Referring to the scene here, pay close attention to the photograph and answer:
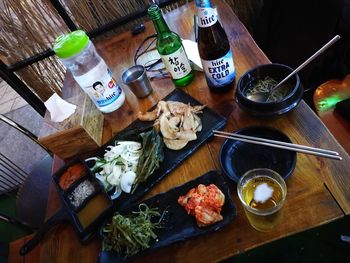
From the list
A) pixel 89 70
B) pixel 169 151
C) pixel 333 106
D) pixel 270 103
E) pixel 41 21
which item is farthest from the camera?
pixel 41 21

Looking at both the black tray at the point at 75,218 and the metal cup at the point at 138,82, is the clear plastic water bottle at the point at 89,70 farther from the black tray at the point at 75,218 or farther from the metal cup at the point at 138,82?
the black tray at the point at 75,218

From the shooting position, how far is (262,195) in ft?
2.58

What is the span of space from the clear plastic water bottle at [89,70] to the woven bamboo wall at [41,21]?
35.7 inches

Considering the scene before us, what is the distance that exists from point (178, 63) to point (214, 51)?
0.16 meters

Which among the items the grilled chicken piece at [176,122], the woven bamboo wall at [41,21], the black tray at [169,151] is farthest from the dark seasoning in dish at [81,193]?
the woven bamboo wall at [41,21]

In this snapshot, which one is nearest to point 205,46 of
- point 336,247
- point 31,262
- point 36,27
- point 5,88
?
point 31,262

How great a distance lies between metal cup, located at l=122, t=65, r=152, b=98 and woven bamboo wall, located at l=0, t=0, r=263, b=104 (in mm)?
934

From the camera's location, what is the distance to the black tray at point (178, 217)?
0.78 meters

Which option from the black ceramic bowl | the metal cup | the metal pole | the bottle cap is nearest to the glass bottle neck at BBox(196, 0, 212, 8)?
the bottle cap

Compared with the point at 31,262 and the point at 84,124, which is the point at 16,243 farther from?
the point at 84,124

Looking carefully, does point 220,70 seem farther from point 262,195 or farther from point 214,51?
point 262,195

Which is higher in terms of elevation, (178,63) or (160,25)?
(160,25)

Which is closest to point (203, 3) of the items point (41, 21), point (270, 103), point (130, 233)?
point (270, 103)

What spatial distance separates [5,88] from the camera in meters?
4.02
